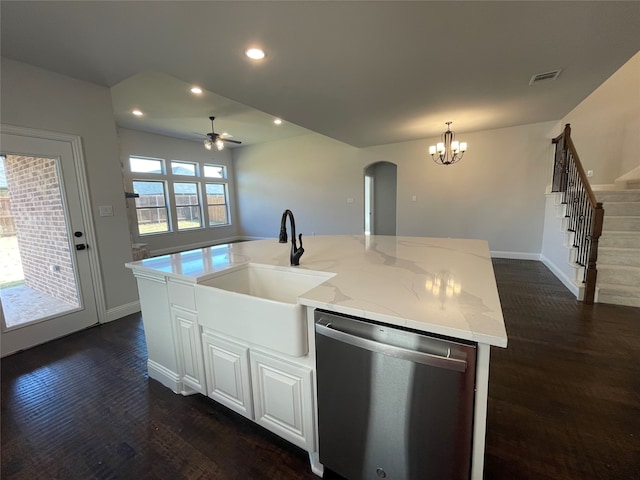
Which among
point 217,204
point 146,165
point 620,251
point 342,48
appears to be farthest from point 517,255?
point 146,165

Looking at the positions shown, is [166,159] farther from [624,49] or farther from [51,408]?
[624,49]

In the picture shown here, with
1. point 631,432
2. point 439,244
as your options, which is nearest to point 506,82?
point 439,244

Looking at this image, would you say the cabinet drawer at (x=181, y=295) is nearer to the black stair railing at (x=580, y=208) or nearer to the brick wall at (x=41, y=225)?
the brick wall at (x=41, y=225)

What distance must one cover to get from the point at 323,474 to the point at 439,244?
69.8 inches

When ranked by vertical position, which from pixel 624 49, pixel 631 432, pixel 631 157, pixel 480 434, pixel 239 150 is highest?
pixel 239 150

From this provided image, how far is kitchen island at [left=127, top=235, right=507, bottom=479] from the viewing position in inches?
36.6

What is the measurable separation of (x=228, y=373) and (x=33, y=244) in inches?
105

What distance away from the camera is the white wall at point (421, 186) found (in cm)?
500

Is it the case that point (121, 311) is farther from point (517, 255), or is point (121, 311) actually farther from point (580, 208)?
point (517, 255)

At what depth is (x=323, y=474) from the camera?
4.19 feet

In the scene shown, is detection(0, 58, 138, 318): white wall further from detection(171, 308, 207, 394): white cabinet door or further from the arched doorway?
the arched doorway

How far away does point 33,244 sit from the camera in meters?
2.64

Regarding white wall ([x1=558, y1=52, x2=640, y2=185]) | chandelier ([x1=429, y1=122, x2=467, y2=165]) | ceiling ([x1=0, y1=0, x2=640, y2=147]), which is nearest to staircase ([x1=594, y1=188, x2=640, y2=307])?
ceiling ([x1=0, y1=0, x2=640, y2=147])

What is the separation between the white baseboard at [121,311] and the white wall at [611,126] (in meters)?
7.33
